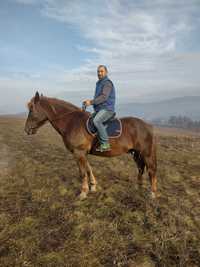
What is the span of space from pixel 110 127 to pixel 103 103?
0.85m

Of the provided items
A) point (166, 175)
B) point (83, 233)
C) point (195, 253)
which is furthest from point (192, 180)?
point (83, 233)

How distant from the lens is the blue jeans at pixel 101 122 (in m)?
7.18

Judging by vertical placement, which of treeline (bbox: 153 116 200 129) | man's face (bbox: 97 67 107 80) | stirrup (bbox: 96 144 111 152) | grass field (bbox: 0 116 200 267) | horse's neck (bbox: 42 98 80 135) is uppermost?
man's face (bbox: 97 67 107 80)

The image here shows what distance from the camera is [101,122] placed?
7.27 m

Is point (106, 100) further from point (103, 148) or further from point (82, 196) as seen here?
point (82, 196)

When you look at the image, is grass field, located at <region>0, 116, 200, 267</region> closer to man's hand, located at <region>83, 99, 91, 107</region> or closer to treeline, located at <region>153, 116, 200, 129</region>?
man's hand, located at <region>83, 99, 91, 107</region>

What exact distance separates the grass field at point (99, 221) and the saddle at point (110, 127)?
212 cm

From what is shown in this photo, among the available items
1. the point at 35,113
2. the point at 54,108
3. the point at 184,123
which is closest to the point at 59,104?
the point at 54,108

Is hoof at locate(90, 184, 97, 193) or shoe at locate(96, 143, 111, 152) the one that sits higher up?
shoe at locate(96, 143, 111, 152)

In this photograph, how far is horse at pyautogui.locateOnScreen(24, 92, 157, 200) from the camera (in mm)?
7527

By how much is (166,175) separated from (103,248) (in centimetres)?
605

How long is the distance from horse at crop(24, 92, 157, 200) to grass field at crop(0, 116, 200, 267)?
2.96 feet

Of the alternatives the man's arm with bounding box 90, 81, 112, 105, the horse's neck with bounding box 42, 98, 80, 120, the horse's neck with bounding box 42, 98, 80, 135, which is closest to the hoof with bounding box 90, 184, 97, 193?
the horse's neck with bounding box 42, 98, 80, 135

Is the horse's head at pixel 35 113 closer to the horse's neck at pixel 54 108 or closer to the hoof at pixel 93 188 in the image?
the horse's neck at pixel 54 108
